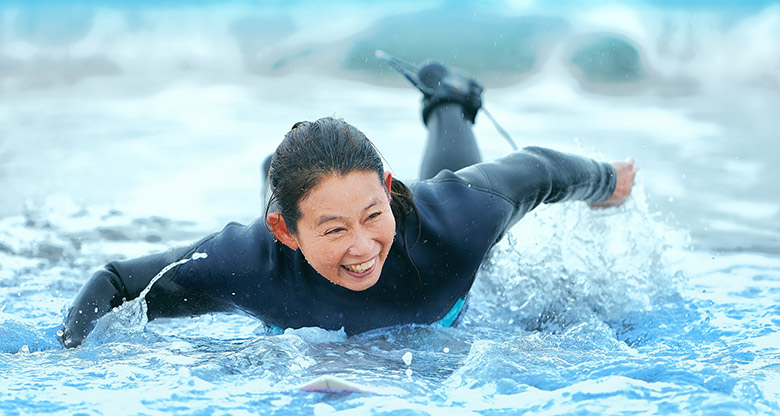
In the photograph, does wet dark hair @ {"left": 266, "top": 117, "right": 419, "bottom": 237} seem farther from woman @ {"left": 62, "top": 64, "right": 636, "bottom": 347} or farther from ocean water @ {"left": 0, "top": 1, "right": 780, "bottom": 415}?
ocean water @ {"left": 0, "top": 1, "right": 780, "bottom": 415}

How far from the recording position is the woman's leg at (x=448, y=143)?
3.44 metres

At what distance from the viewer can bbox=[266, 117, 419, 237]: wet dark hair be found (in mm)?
2303

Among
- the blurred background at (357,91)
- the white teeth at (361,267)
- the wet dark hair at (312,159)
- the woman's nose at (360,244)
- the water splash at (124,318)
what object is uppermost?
the blurred background at (357,91)

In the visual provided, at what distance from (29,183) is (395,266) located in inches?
149

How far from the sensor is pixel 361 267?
2.43 metres

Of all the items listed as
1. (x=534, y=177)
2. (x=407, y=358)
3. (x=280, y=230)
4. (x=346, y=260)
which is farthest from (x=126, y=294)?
(x=534, y=177)

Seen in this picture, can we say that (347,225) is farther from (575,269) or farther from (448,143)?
(575,269)

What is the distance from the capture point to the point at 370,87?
9133 mm

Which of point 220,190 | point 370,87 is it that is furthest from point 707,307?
point 370,87

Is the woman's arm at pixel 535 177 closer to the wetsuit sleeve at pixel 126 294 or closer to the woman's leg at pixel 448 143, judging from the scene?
the woman's leg at pixel 448 143

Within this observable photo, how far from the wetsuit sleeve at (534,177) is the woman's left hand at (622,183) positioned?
0.21 m

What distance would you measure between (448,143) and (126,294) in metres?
1.37

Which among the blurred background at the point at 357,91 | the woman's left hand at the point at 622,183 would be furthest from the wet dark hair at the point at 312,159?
the blurred background at the point at 357,91

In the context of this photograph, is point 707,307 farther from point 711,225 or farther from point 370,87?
point 370,87
